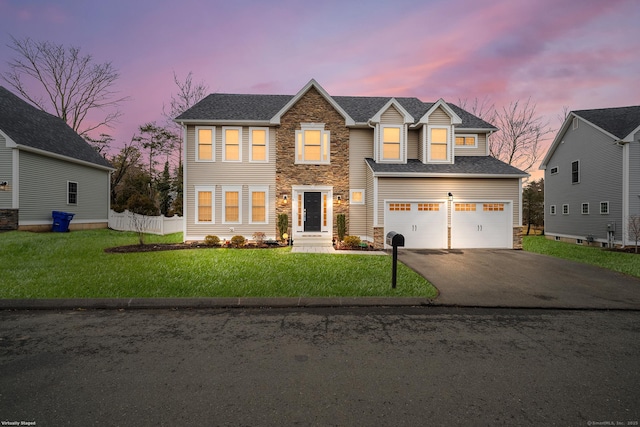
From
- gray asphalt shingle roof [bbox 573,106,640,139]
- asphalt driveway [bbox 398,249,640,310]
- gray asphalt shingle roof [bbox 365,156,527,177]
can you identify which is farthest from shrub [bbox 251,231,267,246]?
gray asphalt shingle roof [bbox 573,106,640,139]

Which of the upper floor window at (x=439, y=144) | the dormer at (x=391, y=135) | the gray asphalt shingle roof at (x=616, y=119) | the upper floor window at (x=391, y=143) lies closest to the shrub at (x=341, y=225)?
the dormer at (x=391, y=135)

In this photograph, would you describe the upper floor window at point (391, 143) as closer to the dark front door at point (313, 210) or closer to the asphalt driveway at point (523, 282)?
the dark front door at point (313, 210)

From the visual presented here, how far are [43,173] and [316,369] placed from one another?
72.9 ft

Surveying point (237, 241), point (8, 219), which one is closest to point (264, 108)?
point (237, 241)

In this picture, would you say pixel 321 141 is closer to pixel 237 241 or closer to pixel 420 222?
pixel 420 222

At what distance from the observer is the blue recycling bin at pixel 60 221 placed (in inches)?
695

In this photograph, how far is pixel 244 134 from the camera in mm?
15211

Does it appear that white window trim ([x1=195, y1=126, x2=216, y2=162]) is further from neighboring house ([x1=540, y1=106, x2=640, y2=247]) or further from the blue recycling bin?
neighboring house ([x1=540, y1=106, x2=640, y2=247])

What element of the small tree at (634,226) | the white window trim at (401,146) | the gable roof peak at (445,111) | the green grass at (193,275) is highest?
the gable roof peak at (445,111)

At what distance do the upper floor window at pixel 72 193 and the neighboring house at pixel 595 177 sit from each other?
106ft

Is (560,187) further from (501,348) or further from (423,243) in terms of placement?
(501,348)

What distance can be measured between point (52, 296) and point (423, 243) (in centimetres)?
1318

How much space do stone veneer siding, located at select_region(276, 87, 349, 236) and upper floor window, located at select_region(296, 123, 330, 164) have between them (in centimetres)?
23

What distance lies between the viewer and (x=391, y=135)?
1526 centimetres
